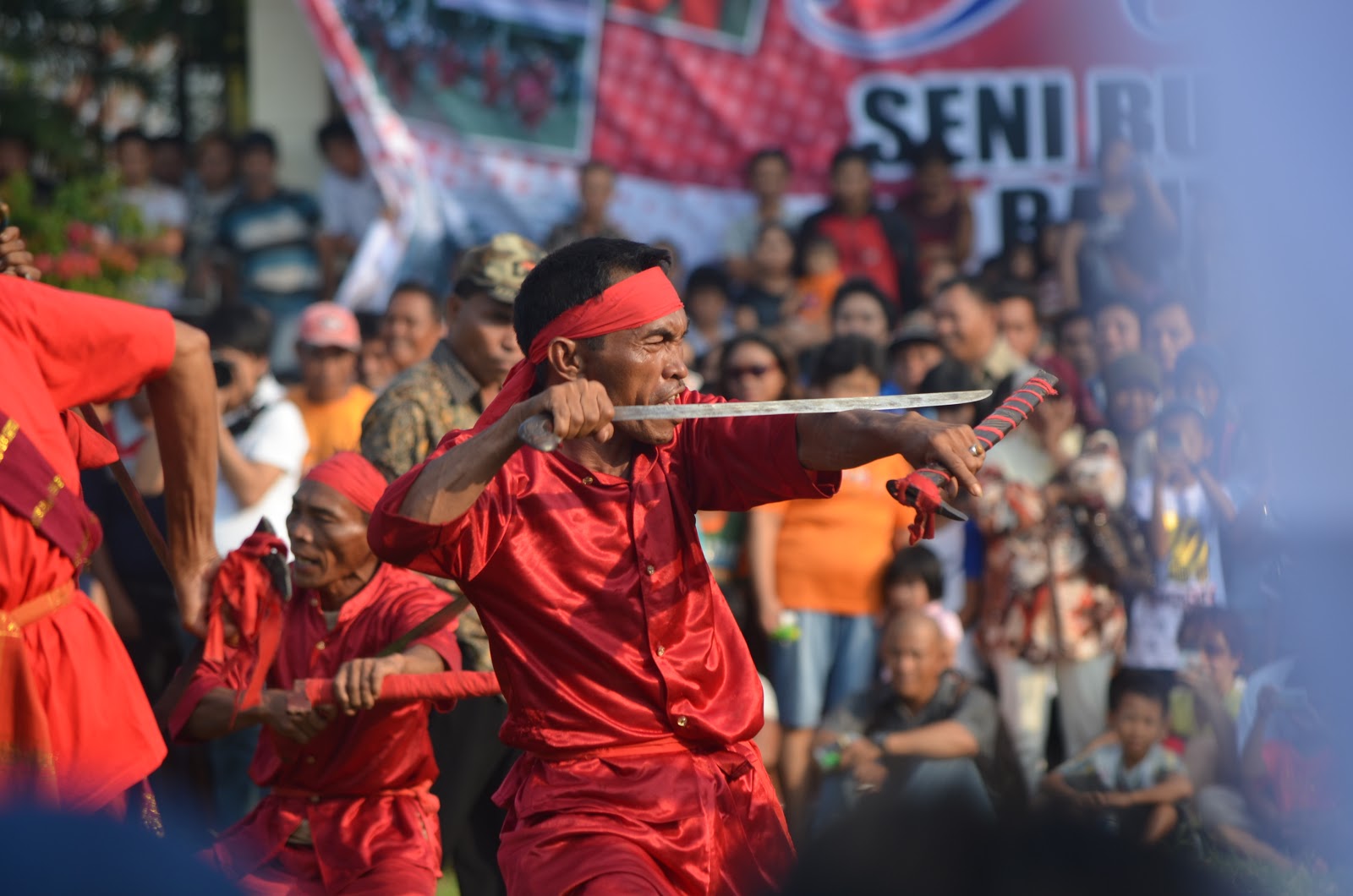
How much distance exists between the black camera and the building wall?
193 inches

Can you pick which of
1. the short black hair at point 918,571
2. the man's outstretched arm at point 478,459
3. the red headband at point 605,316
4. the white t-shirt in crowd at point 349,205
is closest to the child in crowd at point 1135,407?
the short black hair at point 918,571

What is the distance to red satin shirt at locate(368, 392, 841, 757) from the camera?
12.2ft

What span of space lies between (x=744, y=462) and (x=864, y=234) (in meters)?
6.23

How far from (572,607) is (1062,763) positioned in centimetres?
375

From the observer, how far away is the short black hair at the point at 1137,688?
22.0ft

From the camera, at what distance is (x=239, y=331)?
25.9ft

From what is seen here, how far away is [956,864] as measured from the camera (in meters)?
2.31

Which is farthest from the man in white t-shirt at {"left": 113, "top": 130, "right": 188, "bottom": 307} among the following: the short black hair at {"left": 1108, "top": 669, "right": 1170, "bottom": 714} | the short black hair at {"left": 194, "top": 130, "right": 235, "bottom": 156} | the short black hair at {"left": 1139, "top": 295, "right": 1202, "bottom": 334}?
the short black hair at {"left": 1108, "top": 669, "right": 1170, "bottom": 714}

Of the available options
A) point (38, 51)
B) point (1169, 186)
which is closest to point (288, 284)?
point (38, 51)

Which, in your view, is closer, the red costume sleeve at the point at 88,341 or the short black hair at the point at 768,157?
the red costume sleeve at the point at 88,341

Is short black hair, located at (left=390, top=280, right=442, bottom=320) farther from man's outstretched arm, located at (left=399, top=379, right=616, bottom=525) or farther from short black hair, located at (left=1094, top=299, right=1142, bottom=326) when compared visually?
man's outstretched arm, located at (left=399, top=379, right=616, bottom=525)

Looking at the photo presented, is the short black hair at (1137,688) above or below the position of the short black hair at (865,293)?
below

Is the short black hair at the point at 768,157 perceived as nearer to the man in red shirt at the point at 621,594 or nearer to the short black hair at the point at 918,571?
the short black hair at the point at 918,571

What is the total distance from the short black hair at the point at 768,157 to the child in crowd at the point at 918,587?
3.66m
